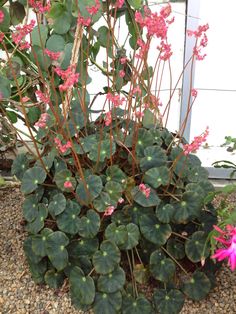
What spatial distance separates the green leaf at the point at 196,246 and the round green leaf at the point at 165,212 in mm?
88

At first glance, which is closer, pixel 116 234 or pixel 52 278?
pixel 116 234

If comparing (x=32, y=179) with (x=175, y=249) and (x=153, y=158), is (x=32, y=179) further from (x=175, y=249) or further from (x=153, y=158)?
(x=175, y=249)

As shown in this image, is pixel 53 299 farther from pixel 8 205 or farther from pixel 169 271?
pixel 8 205

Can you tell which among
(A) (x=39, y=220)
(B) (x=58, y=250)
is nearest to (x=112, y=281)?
(B) (x=58, y=250)

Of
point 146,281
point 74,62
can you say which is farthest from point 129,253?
point 74,62

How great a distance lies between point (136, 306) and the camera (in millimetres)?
1323

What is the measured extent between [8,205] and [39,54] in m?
0.66

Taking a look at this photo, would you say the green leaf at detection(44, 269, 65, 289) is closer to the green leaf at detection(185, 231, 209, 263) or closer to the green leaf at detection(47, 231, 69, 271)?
the green leaf at detection(47, 231, 69, 271)

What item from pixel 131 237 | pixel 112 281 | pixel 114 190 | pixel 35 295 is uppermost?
pixel 114 190

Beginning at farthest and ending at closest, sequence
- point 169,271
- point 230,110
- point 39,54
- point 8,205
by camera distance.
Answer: point 230,110, point 8,205, point 39,54, point 169,271

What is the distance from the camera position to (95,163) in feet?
4.63

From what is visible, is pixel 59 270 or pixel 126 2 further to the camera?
pixel 126 2

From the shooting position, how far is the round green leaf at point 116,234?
130cm

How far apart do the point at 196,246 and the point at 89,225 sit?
301 millimetres
